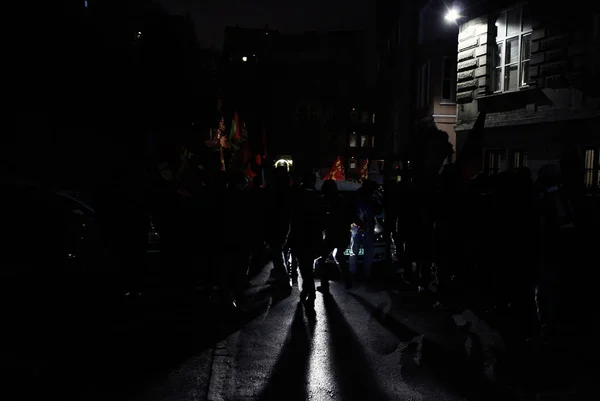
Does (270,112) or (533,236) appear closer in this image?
(533,236)

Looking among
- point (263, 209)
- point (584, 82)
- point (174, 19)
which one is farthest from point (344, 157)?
point (263, 209)

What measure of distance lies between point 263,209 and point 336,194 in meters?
1.43

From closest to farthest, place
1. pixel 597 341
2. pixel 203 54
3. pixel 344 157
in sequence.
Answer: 1. pixel 597 341
2. pixel 203 54
3. pixel 344 157

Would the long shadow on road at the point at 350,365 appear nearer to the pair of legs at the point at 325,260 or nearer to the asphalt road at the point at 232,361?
the asphalt road at the point at 232,361

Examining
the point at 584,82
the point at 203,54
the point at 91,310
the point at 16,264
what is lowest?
the point at 91,310

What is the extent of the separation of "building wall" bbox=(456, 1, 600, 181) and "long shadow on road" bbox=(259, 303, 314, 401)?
9266 millimetres

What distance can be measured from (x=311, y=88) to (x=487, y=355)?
62.7 m

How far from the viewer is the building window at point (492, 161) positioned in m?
17.3

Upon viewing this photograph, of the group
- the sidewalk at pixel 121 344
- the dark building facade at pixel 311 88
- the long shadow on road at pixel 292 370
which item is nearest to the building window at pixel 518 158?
the sidewalk at pixel 121 344

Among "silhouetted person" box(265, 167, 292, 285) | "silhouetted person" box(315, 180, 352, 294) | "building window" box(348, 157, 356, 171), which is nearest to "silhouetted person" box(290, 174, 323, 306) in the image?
"silhouetted person" box(265, 167, 292, 285)

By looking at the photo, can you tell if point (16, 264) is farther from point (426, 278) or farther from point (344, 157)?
point (344, 157)

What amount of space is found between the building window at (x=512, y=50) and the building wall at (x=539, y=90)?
15 centimetres

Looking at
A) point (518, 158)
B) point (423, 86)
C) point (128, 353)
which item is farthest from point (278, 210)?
point (423, 86)

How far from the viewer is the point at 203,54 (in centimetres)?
3528
